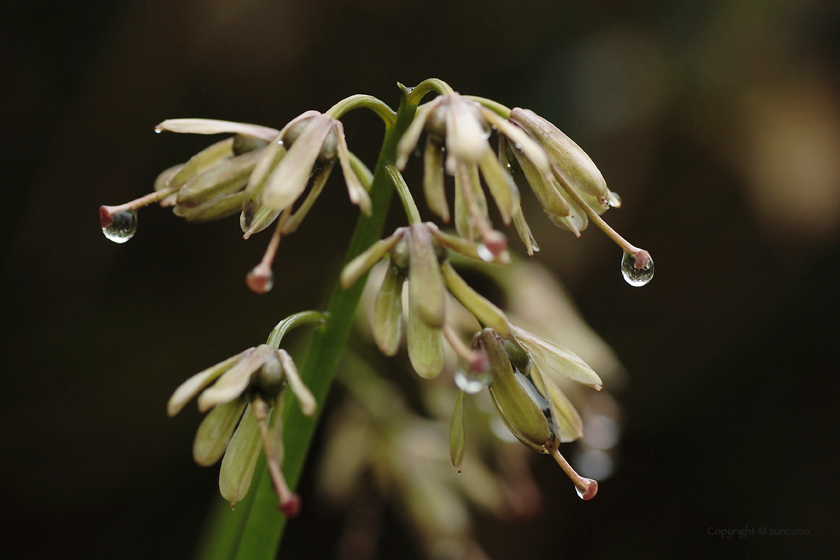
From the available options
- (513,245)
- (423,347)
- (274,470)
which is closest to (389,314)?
(423,347)

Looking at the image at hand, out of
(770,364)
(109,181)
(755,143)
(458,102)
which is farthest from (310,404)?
(770,364)

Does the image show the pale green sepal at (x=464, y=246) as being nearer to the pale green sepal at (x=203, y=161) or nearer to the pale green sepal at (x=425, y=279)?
the pale green sepal at (x=425, y=279)

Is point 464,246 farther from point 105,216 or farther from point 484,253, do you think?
point 105,216

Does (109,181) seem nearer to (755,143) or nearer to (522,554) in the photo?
(522,554)

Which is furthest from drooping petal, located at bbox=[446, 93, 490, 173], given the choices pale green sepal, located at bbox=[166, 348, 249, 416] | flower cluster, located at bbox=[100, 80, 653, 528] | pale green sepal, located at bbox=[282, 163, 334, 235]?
pale green sepal, located at bbox=[166, 348, 249, 416]

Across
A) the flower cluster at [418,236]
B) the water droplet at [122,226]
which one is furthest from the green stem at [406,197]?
the water droplet at [122,226]

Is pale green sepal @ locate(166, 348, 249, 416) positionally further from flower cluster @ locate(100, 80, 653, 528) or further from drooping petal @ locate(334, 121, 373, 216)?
drooping petal @ locate(334, 121, 373, 216)
